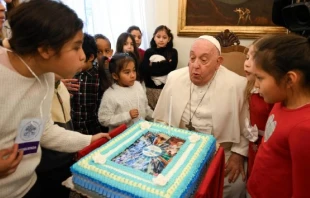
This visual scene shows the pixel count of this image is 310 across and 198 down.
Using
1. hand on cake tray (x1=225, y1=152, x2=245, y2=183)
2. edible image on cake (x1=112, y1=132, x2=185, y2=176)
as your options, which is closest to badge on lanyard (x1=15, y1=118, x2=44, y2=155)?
edible image on cake (x1=112, y1=132, x2=185, y2=176)

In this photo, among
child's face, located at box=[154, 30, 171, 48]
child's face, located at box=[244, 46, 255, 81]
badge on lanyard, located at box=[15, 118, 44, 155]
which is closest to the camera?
badge on lanyard, located at box=[15, 118, 44, 155]

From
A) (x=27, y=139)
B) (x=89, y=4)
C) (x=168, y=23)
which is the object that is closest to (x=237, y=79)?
(x=27, y=139)

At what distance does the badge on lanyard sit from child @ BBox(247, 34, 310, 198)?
3.44ft

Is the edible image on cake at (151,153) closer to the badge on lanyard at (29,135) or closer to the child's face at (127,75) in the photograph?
the badge on lanyard at (29,135)

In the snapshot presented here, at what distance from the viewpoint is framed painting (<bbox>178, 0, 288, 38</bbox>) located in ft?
10.2

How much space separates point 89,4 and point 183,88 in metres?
2.37

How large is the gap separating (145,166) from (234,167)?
3.52ft

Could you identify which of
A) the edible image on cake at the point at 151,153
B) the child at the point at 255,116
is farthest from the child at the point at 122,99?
the child at the point at 255,116

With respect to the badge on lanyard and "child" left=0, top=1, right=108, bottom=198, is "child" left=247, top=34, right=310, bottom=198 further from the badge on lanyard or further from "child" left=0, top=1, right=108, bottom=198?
Result: the badge on lanyard

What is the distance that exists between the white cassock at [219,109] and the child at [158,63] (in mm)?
1365

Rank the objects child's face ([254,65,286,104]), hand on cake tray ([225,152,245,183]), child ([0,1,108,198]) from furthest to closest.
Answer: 1. hand on cake tray ([225,152,245,183])
2. child's face ([254,65,286,104])
3. child ([0,1,108,198])

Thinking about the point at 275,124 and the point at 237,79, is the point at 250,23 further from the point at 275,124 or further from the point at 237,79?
the point at 275,124

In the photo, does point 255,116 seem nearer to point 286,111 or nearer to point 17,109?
point 286,111

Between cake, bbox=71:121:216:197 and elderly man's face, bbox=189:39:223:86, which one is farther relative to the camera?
elderly man's face, bbox=189:39:223:86
